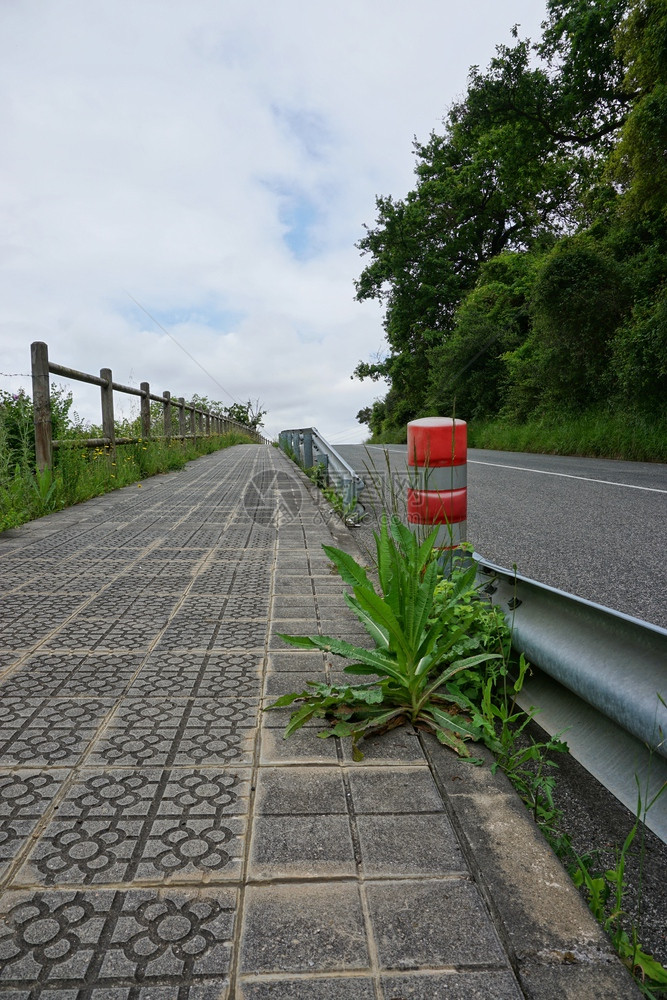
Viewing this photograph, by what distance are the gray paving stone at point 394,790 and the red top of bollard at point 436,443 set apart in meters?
1.49

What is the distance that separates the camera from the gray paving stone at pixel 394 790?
184 centimetres

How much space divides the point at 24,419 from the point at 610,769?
743 centimetres

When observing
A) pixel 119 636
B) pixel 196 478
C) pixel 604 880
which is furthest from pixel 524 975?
pixel 196 478

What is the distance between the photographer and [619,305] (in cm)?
1731

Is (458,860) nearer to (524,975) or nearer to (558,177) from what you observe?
(524,975)

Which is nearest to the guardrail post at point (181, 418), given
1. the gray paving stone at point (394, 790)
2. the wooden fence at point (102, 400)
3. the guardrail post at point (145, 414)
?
the wooden fence at point (102, 400)

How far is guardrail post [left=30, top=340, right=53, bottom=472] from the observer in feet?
25.8

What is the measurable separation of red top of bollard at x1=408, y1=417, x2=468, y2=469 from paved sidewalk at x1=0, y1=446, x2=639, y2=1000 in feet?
3.02

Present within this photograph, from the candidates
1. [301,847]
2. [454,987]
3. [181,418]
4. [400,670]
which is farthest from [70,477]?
[181,418]

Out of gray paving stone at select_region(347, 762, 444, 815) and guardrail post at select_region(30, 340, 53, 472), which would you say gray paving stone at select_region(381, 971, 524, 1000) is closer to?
gray paving stone at select_region(347, 762, 444, 815)

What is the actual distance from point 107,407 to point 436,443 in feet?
27.6

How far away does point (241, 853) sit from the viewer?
1.65 m

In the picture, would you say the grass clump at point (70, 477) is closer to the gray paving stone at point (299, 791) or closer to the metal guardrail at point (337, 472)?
the metal guardrail at point (337, 472)

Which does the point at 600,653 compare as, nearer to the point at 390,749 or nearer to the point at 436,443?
the point at 390,749
